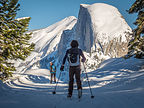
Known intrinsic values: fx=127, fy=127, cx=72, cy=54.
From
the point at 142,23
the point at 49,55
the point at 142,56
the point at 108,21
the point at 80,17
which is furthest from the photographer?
the point at 49,55

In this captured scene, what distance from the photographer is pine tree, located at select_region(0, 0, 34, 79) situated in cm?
941

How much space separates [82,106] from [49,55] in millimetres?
135735

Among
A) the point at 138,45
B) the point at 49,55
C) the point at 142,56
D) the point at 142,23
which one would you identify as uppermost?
the point at 49,55

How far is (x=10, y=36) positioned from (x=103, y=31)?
208 ft

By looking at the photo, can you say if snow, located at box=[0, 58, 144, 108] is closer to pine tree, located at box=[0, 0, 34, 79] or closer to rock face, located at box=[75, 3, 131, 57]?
pine tree, located at box=[0, 0, 34, 79]

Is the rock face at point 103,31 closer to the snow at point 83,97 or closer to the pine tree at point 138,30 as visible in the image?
the pine tree at point 138,30

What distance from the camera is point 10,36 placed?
32.5ft

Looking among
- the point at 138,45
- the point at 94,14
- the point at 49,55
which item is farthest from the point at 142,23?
the point at 49,55

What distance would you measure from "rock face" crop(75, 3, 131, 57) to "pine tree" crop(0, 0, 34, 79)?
58.5m

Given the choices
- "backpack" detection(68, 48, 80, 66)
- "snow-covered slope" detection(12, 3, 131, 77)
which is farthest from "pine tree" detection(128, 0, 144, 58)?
"snow-covered slope" detection(12, 3, 131, 77)

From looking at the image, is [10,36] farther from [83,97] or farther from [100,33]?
[100,33]

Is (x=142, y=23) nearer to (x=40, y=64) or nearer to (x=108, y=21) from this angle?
(x=108, y=21)

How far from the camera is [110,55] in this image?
6719 cm

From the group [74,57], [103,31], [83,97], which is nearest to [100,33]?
[103,31]
